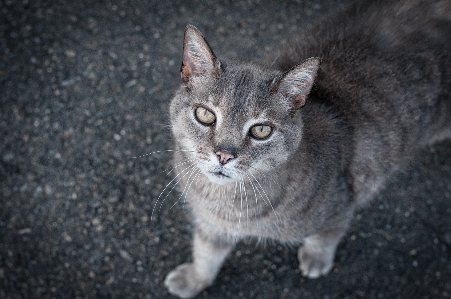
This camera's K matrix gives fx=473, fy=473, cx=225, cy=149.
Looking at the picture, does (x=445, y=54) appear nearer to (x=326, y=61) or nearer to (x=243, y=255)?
(x=326, y=61)

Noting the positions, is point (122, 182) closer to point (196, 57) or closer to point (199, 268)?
point (199, 268)

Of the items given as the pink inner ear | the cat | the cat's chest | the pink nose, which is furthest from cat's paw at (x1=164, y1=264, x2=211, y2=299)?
the pink inner ear

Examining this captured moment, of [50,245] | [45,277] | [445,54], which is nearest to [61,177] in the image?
[50,245]

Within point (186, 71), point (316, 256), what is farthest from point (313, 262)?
point (186, 71)

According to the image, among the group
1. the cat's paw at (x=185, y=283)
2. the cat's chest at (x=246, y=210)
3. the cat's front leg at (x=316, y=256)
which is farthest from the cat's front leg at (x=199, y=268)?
the cat's front leg at (x=316, y=256)

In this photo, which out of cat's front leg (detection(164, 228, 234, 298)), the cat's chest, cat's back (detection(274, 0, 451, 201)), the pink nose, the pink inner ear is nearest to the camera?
the pink nose

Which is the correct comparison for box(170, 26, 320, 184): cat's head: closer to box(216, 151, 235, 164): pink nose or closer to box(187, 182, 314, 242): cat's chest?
box(216, 151, 235, 164): pink nose

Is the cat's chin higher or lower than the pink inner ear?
lower
